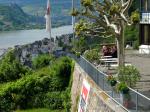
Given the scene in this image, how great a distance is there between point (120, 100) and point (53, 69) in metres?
19.8

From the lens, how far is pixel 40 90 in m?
36.1

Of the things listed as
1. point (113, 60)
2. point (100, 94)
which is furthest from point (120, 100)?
point (113, 60)

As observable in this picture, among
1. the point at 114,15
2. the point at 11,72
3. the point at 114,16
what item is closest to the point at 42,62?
the point at 11,72

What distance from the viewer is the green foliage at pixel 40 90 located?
34.1 meters

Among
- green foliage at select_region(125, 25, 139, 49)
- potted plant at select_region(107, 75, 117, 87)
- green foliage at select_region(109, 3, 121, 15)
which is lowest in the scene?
green foliage at select_region(125, 25, 139, 49)

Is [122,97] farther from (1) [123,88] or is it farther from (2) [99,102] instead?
(2) [99,102]

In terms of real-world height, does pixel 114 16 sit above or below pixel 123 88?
above

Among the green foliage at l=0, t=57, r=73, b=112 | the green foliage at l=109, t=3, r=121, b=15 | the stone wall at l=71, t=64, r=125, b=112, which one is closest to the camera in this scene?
the stone wall at l=71, t=64, r=125, b=112

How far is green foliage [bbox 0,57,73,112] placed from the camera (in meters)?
34.1

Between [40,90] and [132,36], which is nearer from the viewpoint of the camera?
[40,90]

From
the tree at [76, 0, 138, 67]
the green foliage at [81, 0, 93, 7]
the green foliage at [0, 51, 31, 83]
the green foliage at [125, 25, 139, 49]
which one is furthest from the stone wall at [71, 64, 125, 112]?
the green foliage at [0, 51, 31, 83]

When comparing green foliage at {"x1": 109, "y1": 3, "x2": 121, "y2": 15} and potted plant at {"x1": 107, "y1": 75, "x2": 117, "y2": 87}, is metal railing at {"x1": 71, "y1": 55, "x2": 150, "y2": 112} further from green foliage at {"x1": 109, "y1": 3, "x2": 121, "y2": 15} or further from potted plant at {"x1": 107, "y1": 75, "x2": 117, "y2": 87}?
green foliage at {"x1": 109, "y1": 3, "x2": 121, "y2": 15}

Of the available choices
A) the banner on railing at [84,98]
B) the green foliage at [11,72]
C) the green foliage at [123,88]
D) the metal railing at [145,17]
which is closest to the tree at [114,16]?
the banner on railing at [84,98]

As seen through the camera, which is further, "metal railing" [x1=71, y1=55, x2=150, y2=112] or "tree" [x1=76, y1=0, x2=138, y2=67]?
"tree" [x1=76, y1=0, x2=138, y2=67]
